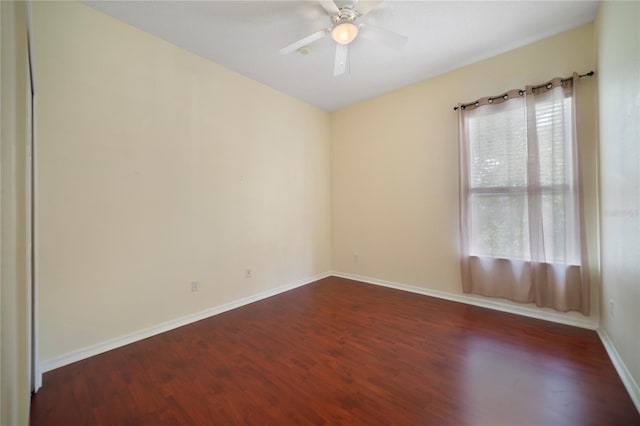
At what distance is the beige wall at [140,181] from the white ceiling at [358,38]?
298 mm

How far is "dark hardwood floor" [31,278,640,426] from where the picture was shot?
148 centimetres

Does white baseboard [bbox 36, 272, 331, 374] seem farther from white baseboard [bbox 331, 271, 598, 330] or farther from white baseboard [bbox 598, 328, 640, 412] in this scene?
white baseboard [bbox 598, 328, 640, 412]

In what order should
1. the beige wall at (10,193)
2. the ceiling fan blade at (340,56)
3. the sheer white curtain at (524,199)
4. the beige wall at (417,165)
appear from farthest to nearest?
the beige wall at (417,165) < the sheer white curtain at (524,199) < the ceiling fan blade at (340,56) < the beige wall at (10,193)

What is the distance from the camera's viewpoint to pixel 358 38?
258 cm

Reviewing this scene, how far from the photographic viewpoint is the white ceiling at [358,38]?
2.19 meters

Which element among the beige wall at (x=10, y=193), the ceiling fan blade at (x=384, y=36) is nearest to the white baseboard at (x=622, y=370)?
the ceiling fan blade at (x=384, y=36)

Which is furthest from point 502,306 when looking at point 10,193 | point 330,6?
point 10,193

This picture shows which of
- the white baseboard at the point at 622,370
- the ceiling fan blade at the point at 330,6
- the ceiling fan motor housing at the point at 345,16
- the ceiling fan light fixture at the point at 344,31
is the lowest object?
the white baseboard at the point at 622,370

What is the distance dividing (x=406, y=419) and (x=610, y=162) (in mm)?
2399

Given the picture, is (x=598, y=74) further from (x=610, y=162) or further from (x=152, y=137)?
(x=152, y=137)

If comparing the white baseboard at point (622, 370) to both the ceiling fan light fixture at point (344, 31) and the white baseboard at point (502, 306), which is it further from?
the ceiling fan light fixture at point (344, 31)

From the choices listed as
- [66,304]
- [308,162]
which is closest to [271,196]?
[308,162]

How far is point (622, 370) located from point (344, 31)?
3256mm

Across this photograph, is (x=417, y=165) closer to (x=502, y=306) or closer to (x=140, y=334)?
(x=502, y=306)
